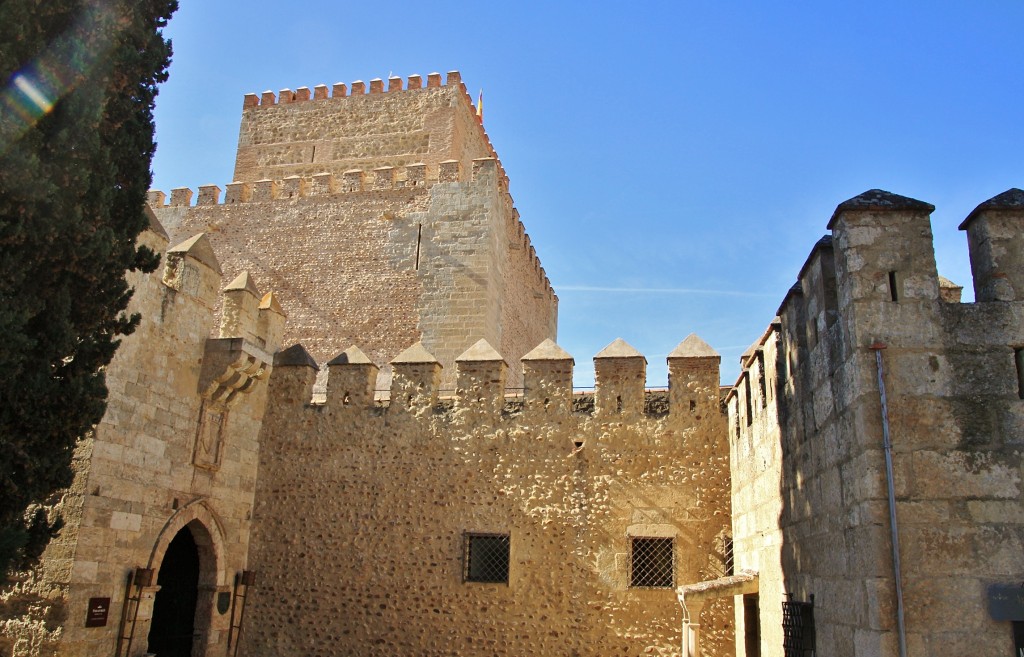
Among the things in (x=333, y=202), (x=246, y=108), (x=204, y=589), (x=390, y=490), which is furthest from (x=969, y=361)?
(x=246, y=108)

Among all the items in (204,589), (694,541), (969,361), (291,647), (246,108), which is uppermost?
(246,108)

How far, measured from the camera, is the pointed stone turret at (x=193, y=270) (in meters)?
9.80

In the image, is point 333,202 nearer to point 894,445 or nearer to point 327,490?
point 327,490

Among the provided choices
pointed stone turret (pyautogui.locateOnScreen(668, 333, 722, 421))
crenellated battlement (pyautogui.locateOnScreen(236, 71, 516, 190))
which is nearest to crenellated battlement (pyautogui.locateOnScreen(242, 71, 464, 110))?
crenellated battlement (pyautogui.locateOnScreen(236, 71, 516, 190))

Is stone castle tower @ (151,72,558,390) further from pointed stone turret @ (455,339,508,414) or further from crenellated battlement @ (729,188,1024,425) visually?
crenellated battlement @ (729,188,1024,425)

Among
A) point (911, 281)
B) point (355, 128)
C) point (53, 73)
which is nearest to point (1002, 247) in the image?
point (911, 281)

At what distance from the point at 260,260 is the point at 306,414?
4872mm

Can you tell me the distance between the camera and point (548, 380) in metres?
10.4

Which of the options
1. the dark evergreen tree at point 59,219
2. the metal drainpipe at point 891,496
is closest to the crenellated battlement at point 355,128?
the dark evergreen tree at point 59,219

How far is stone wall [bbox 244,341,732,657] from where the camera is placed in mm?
9469

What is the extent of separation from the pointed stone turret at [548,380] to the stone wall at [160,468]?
11.6 ft

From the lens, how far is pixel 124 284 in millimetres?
5969

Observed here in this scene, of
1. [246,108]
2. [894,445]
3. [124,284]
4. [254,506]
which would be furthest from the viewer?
[246,108]

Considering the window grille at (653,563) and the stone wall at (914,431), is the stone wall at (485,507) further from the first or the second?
the stone wall at (914,431)
